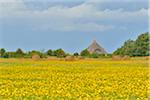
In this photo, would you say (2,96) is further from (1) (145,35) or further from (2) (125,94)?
(1) (145,35)

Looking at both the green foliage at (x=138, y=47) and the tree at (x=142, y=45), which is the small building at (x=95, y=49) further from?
the tree at (x=142, y=45)

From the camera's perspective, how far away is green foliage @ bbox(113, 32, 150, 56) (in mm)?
73938

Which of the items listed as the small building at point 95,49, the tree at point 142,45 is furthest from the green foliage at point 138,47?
the small building at point 95,49

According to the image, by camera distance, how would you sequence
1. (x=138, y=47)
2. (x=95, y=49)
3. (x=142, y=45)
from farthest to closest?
(x=95, y=49) → (x=142, y=45) → (x=138, y=47)

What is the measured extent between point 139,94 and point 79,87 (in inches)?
105

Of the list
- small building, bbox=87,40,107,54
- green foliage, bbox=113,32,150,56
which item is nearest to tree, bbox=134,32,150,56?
green foliage, bbox=113,32,150,56

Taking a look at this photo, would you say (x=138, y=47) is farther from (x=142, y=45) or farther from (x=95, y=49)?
(x=95, y=49)

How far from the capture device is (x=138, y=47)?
7500 centimetres

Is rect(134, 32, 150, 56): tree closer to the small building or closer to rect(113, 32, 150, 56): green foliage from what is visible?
rect(113, 32, 150, 56): green foliage

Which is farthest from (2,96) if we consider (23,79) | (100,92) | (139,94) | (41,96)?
(23,79)

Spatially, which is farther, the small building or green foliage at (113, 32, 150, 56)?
the small building

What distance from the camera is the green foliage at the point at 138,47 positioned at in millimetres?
73938

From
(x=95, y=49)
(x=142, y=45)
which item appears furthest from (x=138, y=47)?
(x=95, y=49)

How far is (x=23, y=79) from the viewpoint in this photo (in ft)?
61.2
